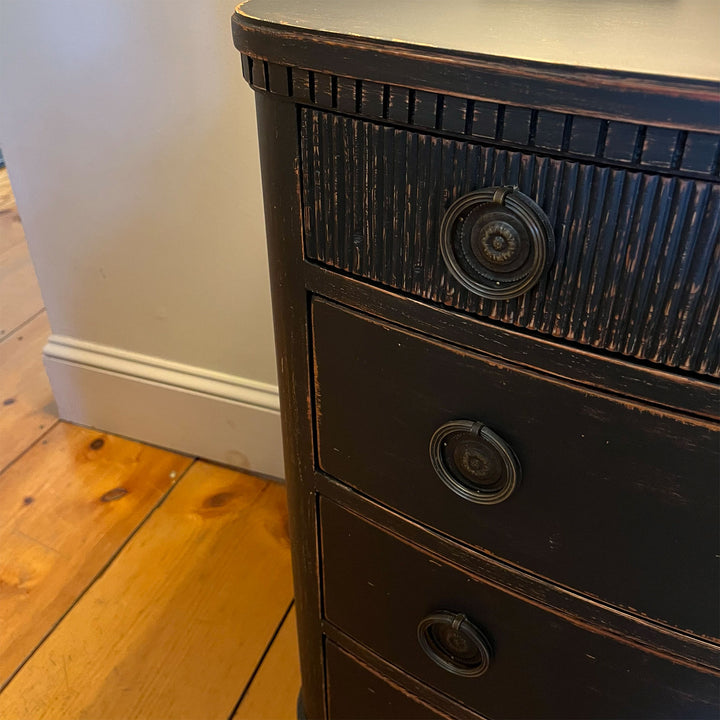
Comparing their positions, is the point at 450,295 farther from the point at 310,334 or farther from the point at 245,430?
the point at 245,430

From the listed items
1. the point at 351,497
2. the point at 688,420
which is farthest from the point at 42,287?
the point at 688,420

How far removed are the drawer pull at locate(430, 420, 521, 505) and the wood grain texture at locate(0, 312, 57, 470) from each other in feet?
3.41

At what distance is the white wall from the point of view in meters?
0.92

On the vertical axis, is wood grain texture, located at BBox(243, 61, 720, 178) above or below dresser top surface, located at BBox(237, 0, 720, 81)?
below

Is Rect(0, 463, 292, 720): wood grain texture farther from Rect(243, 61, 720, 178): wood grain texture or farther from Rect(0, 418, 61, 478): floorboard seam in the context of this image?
Rect(243, 61, 720, 178): wood grain texture

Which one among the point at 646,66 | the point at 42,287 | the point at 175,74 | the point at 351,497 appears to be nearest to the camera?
the point at 646,66

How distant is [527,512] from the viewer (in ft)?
1.61


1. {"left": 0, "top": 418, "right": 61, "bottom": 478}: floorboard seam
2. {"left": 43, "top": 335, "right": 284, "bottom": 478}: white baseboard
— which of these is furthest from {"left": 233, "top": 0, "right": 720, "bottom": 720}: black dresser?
{"left": 0, "top": 418, "right": 61, "bottom": 478}: floorboard seam

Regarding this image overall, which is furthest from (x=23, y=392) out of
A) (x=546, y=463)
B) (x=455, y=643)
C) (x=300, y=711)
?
(x=546, y=463)

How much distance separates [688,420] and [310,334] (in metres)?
0.26

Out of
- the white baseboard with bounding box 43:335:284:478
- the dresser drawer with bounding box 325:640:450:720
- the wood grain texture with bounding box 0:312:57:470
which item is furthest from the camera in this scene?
the wood grain texture with bounding box 0:312:57:470

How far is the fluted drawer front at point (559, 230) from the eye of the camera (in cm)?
36

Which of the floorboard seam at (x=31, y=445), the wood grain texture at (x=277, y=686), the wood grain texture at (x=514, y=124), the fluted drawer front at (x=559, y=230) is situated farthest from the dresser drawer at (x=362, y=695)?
the floorboard seam at (x=31, y=445)

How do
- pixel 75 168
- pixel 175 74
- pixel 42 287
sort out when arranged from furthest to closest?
pixel 42 287, pixel 75 168, pixel 175 74
